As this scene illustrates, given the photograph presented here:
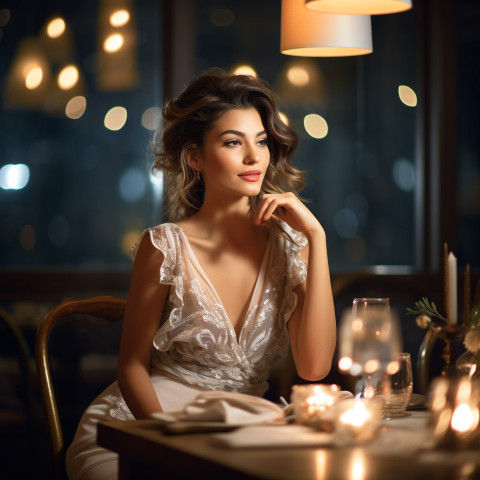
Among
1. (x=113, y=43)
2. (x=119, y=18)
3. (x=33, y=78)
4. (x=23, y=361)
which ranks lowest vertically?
(x=23, y=361)

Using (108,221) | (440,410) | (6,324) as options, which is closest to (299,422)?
(440,410)

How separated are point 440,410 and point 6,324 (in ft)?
5.12

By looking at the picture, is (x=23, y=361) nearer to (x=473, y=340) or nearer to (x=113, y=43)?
(x=473, y=340)

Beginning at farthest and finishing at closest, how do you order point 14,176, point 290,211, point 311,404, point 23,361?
point 14,176 → point 23,361 → point 290,211 → point 311,404

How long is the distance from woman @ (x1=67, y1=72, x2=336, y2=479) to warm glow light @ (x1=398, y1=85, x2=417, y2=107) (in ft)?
6.65

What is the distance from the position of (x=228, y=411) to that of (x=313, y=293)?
2.14 feet

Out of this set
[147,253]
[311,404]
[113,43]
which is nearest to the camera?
[311,404]

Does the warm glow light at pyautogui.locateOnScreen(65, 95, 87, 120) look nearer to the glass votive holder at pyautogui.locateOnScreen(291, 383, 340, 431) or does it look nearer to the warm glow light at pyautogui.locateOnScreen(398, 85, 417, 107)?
the warm glow light at pyautogui.locateOnScreen(398, 85, 417, 107)

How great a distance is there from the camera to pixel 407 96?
409cm

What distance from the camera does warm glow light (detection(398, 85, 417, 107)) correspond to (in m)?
4.07

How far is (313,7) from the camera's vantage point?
1.59m

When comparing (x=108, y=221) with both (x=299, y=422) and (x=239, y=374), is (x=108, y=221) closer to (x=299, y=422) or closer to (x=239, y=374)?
(x=239, y=374)

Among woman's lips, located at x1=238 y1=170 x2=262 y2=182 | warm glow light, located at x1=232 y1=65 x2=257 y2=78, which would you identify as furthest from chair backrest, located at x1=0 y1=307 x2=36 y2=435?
warm glow light, located at x1=232 y1=65 x2=257 y2=78

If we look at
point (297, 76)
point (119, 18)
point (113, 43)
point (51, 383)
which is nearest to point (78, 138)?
point (113, 43)
